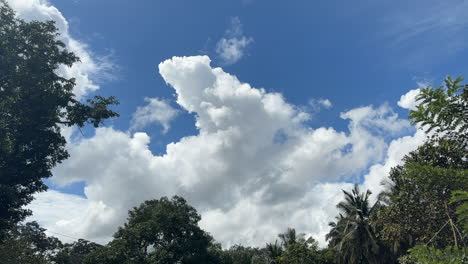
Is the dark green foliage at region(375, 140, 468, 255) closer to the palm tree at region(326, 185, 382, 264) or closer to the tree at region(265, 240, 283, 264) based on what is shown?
the palm tree at region(326, 185, 382, 264)

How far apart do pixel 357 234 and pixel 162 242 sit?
1766 centimetres

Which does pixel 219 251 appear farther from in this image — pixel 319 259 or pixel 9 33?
pixel 9 33

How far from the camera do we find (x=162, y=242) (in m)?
27.6

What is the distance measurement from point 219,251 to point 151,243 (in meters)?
5.91

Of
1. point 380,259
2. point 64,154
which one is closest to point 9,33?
point 64,154

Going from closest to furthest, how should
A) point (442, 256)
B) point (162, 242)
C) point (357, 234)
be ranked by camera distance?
point (442, 256) → point (162, 242) → point (357, 234)

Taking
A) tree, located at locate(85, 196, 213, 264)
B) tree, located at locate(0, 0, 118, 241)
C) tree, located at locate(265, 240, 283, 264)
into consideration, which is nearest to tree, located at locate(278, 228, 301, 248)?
tree, located at locate(265, 240, 283, 264)

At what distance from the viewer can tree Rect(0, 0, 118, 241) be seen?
1495 cm

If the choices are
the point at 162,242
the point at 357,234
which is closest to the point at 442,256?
the point at 162,242

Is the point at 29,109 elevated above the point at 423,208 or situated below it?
above

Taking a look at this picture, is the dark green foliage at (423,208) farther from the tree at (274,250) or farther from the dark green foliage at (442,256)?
the tree at (274,250)

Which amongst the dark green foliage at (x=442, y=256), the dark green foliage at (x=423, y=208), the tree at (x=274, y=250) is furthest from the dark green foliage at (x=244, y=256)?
the dark green foliage at (x=442, y=256)

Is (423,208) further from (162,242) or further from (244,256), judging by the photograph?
(244,256)

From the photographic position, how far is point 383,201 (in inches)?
1240
